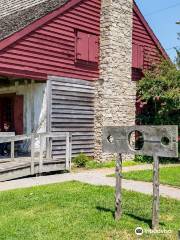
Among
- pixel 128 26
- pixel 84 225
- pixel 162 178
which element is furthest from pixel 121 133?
pixel 128 26

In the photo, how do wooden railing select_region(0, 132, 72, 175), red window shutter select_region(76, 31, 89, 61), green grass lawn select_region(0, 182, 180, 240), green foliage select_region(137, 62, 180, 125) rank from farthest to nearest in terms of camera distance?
green foliage select_region(137, 62, 180, 125) < red window shutter select_region(76, 31, 89, 61) < wooden railing select_region(0, 132, 72, 175) < green grass lawn select_region(0, 182, 180, 240)

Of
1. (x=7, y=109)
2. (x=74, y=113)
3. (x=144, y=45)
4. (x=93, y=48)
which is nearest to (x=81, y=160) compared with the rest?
(x=74, y=113)

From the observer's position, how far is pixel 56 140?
52.5 feet

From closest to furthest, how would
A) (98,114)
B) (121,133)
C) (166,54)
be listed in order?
(121,133), (98,114), (166,54)

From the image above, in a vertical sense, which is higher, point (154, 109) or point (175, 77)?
point (175, 77)

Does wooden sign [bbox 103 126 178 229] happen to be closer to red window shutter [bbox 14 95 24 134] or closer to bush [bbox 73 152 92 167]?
bush [bbox 73 152 92 167]

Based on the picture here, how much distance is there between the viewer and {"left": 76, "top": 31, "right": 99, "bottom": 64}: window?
17.0m

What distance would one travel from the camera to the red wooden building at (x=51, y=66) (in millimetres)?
15039

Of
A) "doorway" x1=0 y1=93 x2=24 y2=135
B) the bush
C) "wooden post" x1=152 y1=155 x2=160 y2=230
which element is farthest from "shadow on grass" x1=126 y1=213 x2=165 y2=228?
"doorway" x1=0 y1=93 x2=24 y2=135

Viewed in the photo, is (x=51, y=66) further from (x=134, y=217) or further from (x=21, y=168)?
(x=134, y=217)

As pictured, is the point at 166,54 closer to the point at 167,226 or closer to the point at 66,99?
the point at 66,99

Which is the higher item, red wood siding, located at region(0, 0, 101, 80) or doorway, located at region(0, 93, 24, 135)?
red wood siding, located at region(0, 0, 101, 80)

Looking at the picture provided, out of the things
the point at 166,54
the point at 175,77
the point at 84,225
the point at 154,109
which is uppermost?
the point at 166,54

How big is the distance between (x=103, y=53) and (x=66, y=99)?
2.89m
